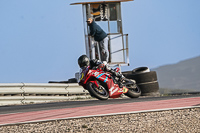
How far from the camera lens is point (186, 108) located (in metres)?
7.45

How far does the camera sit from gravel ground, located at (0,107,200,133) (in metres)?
5.81

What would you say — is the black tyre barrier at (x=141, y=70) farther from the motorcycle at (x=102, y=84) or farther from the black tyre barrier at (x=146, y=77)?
the motorcycle at (x=102, y=84)

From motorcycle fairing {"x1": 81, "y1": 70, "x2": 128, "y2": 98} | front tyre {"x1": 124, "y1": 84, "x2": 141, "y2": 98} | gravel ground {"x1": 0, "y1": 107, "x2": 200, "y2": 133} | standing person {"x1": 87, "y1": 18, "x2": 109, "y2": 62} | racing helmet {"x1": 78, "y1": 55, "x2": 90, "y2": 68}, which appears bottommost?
gravel ground {"x1": 0, "y1": 107, "x2": 200, "y2": 133}

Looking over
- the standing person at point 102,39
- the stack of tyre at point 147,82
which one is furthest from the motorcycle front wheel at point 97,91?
the standing person at point 102,39

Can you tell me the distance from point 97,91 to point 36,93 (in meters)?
3.59

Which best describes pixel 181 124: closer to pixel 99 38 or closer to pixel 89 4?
pixel 99 38

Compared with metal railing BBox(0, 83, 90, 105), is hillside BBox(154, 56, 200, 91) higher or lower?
higher

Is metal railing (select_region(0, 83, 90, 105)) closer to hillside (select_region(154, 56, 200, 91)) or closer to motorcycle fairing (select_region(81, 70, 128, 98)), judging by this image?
motorcycle fairing (select_region(81, 70, 128, 98))

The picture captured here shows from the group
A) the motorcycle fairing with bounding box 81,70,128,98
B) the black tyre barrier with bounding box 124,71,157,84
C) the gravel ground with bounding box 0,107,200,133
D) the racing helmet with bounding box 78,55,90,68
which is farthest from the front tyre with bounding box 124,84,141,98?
the gravel ground with bounding box 0,107,200,133

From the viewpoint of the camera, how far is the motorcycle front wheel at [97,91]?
10055 millimetres

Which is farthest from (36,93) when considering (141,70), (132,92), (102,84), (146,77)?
(141,70)

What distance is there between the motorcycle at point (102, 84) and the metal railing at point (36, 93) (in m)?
2.98

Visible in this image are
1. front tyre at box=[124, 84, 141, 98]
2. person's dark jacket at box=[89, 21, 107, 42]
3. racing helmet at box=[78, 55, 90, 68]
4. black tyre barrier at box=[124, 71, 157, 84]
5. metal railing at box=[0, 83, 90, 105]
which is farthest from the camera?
person's dark jacket at box=[89, 21, 107, 42]

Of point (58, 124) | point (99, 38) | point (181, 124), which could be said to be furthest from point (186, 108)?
point (99, 38)
